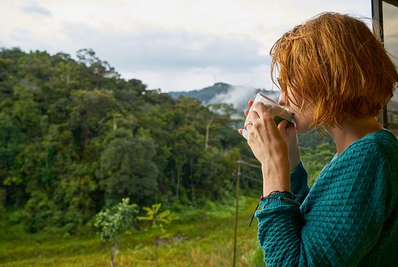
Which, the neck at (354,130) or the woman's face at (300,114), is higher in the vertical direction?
the woman's face at (300,114)

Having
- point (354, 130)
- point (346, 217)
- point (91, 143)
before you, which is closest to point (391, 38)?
point (354, 130)

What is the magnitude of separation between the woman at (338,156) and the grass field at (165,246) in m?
2.53

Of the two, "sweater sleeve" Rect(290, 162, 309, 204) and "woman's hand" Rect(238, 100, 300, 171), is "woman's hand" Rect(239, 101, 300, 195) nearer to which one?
"woman's hand" Rect(238, 100, 300, 171)

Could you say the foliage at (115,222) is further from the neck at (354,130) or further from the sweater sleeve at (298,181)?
the neck at (354,130)

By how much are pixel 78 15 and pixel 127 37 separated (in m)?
0.49

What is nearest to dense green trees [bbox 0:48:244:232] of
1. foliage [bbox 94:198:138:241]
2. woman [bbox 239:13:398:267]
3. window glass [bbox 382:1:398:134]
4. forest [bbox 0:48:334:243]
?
forest [bbox 0:48:334:243]

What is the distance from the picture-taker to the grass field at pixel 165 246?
135 inches

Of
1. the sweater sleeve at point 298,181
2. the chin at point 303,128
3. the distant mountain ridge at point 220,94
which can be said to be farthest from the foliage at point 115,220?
the chin at point 303,128

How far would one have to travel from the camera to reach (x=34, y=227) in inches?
138

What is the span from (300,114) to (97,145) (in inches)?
136

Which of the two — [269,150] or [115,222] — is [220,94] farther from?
[269,150]

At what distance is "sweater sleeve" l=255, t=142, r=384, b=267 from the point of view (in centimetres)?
48

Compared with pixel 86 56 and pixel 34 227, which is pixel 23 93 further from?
pixel 34 227

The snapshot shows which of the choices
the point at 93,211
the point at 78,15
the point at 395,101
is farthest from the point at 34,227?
the point at 395,101
